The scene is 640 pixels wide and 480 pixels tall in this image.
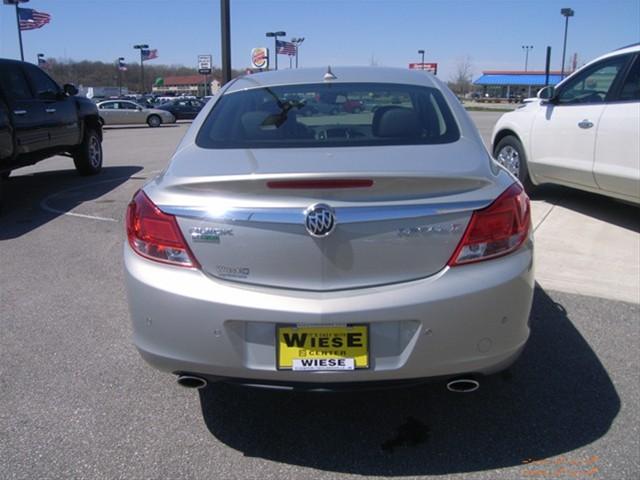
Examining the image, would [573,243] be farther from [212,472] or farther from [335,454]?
[212,472]

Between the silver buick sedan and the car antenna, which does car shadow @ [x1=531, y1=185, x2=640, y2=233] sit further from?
the silver buick sedan

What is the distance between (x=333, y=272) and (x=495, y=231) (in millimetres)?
695

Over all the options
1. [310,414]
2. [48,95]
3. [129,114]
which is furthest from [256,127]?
[129,114]

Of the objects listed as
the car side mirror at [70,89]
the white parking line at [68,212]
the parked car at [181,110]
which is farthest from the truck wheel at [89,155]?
the parked car at [181,110]

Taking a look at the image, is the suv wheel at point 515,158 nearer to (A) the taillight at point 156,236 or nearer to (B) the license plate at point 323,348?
(B) the license plate at point 323,348

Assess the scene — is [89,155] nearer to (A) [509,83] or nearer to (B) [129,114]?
(B) [129,114]

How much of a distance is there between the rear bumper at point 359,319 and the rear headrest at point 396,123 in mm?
868

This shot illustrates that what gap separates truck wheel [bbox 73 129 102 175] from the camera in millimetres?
10320

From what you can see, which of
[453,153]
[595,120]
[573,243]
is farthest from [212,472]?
[595,120]

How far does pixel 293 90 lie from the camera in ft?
11.4

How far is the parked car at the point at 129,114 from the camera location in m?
30.2

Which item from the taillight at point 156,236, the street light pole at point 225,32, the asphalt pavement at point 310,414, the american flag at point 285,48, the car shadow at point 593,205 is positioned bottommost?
the asphalt pavement at point 310,414

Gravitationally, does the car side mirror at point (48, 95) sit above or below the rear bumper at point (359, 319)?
above

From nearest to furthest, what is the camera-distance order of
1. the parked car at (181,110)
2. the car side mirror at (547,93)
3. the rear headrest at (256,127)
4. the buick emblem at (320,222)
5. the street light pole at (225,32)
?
the buick emblem at (320,222), the rear headrest at (256,127), the car side mirror at (547,93), the street light pole at (225,32), the parked car at (181,110)
